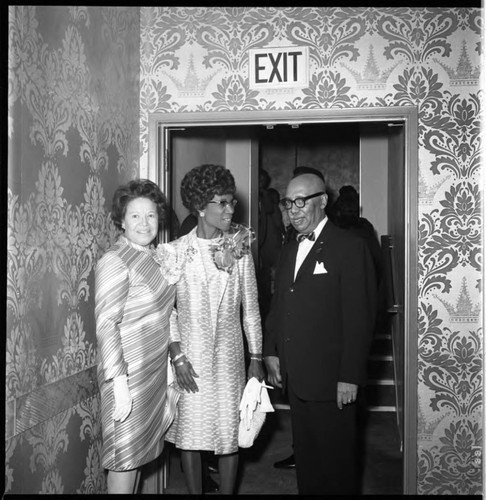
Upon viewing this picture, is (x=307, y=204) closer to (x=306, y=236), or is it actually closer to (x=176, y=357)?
(x=306, y=236)

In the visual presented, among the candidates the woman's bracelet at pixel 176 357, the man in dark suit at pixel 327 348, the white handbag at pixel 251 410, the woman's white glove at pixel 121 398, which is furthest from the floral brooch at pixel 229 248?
the woman's white glove at pixel 121 398

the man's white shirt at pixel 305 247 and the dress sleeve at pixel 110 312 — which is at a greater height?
the man's white shirt at pixel 305 247

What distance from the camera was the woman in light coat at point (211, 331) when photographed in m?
2.68

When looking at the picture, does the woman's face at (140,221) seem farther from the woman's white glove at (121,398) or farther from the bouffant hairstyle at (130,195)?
the woman's white glove at (121,398)

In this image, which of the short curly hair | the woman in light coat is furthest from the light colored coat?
the short curly hair

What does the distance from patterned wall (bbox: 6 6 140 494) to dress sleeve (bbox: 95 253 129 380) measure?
6.8 inches

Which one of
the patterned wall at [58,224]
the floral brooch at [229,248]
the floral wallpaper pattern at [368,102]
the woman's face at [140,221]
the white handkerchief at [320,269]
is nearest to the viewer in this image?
the patterned wall at [58,224]

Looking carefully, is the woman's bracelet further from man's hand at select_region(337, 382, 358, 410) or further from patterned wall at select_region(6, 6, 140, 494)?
man's hand at select_region(337, 382, 358, 410)

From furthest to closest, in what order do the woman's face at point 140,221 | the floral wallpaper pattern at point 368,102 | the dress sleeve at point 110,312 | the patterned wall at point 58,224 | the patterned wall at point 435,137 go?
the patterned wall at point 435,137
the floral wallpaper pattern at point 368,102
the woman's face at point 140,221
the dress sleeve at point 110,312
the patterned wall at point 58,224

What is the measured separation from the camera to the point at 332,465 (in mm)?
2592

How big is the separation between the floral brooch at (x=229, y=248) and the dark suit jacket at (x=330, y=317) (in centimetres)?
30

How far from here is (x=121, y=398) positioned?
227cm

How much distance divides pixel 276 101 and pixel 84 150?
122 centimetres

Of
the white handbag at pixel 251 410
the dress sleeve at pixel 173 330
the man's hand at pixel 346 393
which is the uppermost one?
the dress sleeve at pixel 173 330
